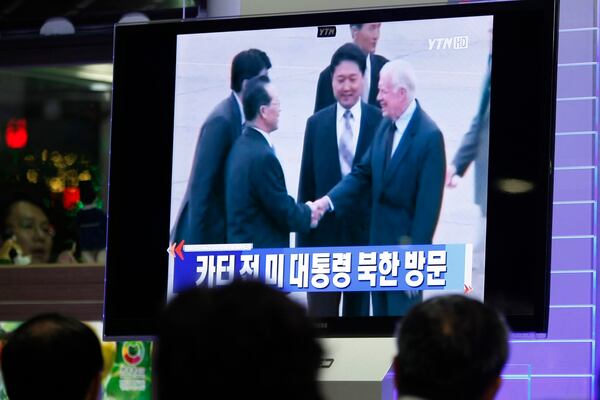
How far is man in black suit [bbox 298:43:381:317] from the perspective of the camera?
2.84m

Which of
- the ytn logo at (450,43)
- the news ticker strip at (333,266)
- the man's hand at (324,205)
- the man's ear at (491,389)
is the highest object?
the ytn logo at (450,43)

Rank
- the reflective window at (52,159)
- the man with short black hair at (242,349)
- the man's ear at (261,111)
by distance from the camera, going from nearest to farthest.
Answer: the man with short black hair at (242,349), the man's ear at (261,111), the reflective window at (52,159)

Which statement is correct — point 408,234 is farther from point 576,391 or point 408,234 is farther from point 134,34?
point 134,34

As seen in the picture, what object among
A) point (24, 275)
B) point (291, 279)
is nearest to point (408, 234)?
point (291, 279)

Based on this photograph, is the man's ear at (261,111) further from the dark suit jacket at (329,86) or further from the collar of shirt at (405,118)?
the collar of shirt at (405,118)

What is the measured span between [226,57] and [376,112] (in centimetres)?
41

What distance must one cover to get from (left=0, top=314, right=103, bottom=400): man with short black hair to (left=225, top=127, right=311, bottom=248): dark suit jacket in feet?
3.75

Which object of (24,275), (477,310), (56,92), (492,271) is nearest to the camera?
(477,310)

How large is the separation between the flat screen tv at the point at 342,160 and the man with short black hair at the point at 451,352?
1.08 meters

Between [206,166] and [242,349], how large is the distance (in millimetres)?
1873

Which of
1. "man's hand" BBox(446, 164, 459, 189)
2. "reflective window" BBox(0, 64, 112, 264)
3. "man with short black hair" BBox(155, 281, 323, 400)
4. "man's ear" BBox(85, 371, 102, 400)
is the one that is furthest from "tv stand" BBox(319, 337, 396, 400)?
"reflective window" BBox(0, 64, 112, 264)

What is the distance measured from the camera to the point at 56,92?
4.73 m

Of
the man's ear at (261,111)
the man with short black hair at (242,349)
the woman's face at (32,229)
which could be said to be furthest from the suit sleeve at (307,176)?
the woman's face at (32,229)

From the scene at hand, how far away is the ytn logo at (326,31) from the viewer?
292cm
